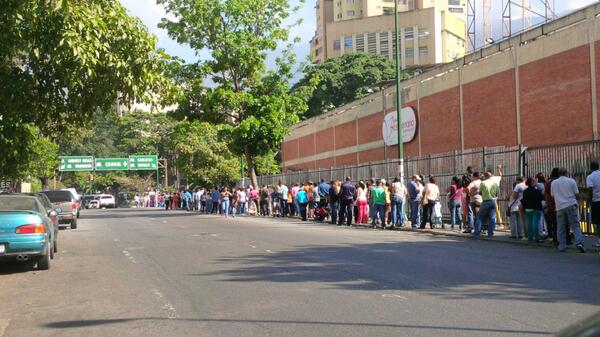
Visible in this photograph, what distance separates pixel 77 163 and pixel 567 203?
66.5 meters

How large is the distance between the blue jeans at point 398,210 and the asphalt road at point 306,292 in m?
7.28

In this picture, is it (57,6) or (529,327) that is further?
(57,6)

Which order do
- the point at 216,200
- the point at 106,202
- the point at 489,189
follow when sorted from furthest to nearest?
1. the point at 106,202
2. the point at 216,200
3. the point at 489,189

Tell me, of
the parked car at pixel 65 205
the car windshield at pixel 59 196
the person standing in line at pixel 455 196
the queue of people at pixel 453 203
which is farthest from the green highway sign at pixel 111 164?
the person standing in line at pixel 455 196

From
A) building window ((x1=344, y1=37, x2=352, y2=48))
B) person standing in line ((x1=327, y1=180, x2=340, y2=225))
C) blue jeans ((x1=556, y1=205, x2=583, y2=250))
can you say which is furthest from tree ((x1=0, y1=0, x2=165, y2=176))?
building window ((x1=344, y1=37, x2=352, y2=48))

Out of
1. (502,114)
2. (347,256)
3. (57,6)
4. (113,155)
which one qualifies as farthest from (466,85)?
(113,155)

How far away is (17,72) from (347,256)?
833 centimetres

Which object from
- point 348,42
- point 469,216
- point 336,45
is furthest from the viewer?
point 336,45

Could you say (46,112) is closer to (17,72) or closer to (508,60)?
(17,72)

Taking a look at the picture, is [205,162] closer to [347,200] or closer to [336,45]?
[336,45]

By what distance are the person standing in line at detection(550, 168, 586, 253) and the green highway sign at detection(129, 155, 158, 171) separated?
66.1m

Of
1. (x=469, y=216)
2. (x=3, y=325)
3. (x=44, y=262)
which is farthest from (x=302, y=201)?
(x=3, y=325)

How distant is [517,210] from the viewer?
16969 millimetres

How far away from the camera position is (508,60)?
30406mm
